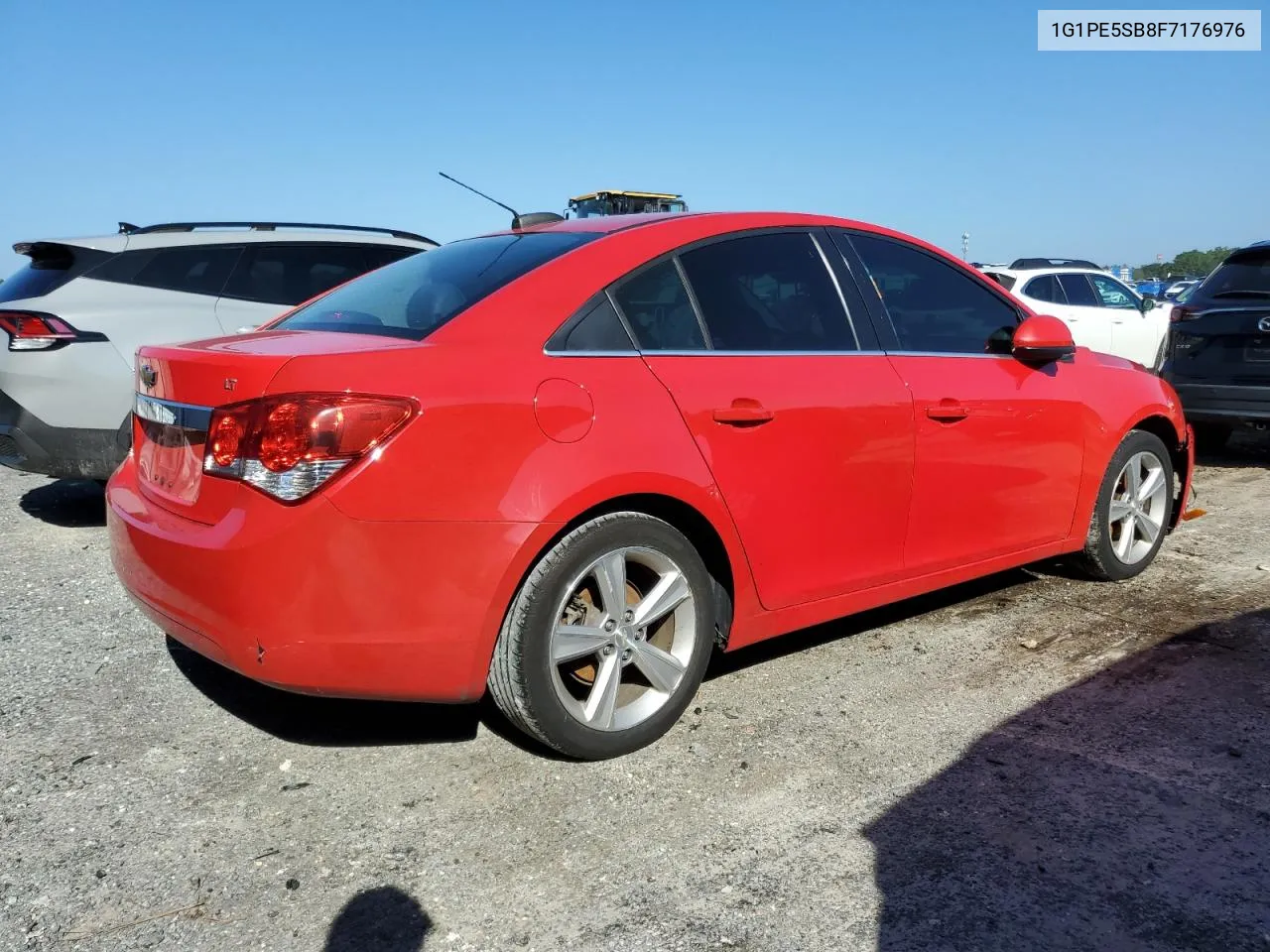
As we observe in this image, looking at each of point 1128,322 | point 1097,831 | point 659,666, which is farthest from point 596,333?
point 1128,322

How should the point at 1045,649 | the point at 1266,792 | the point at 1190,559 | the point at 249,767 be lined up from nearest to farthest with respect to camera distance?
the point at 1266,792 → the point at 249,767 → the point at 1045,649 → the point at 1190,559

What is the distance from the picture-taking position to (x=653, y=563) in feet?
9.92

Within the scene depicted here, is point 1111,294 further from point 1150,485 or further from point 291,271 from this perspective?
point 291,271

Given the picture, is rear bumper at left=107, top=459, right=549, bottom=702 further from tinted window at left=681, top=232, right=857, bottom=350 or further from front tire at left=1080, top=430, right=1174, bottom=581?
front tire at left=1080, top=430, right=1174, bottom=581

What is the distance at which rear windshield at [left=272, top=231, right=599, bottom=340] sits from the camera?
2.99m

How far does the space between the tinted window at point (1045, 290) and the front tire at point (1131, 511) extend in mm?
6843

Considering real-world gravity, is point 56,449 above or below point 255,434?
below

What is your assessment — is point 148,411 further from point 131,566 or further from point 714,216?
point 714,216

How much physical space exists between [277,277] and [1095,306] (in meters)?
9.01

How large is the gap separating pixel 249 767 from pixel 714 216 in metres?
2.25

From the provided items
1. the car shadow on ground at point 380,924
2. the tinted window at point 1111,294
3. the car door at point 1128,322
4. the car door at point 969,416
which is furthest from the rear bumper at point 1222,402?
the car shadow on ground at point 380,924

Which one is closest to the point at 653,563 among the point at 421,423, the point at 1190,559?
the point at 421,423

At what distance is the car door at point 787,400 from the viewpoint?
3127 mm

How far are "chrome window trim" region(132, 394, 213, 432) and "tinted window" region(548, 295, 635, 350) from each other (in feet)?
3.04
